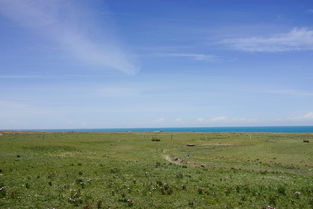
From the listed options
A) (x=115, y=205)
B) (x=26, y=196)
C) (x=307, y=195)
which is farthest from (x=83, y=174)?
(x=307, y=195)

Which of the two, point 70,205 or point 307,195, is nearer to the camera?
point 70,205

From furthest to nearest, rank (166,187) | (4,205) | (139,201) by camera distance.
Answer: (166,187) → (139,201) → (4,205)

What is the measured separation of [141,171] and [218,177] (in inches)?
337

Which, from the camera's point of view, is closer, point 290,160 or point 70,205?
point 70,205

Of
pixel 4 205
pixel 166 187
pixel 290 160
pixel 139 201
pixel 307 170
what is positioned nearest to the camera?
pixel 4 205

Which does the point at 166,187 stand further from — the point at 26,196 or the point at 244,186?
the point at 26,196

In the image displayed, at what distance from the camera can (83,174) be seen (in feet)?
91.0

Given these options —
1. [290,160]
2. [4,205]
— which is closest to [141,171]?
[4,205]

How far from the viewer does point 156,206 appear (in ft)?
59.3

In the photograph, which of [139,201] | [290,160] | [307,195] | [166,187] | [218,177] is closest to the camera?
[139,201]

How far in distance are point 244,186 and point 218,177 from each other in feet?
14.9

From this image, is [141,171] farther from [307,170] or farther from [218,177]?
[307,170]

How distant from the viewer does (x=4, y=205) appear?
56.3ft

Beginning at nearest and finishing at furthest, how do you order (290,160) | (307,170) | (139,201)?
(139,201), (307,170), (290,160)
